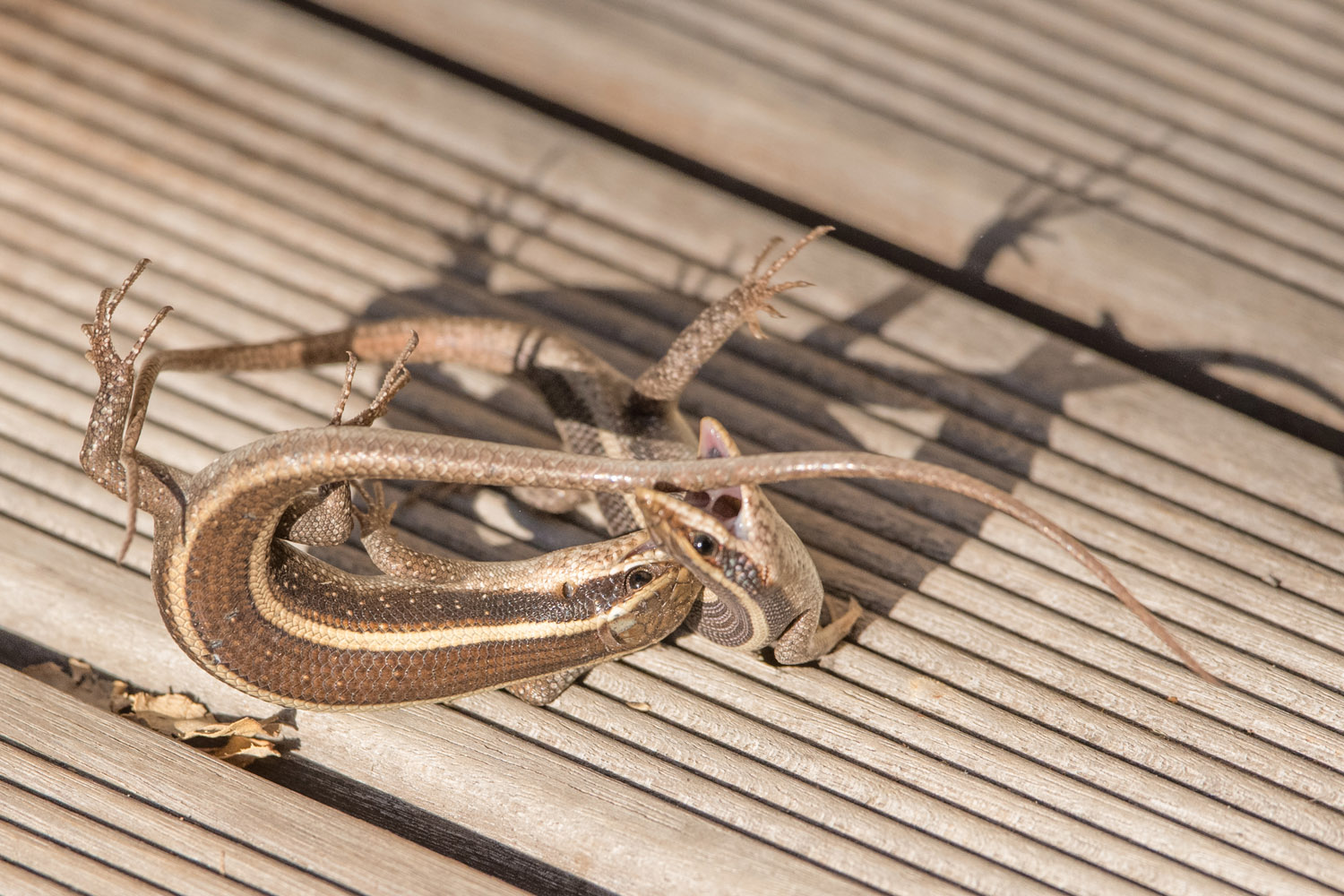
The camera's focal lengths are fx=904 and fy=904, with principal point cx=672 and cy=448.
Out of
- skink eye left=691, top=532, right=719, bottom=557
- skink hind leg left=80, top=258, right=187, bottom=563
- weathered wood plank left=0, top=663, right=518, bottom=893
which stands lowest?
weathered wood plank left=0, top=663, right=518, bottom=893

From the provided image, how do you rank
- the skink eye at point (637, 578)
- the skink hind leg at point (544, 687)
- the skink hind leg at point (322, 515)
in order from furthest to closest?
the skink hind leg at point (544, 687) < the skink hind leg at point (322, 515) < the skink eye at point (637, 578)

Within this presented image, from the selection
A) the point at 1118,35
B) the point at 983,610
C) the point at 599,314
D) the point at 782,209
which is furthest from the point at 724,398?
the point at 1118,35

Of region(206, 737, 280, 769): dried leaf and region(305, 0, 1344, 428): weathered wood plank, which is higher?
region(305, 0, 1344, 428): weathered wood plank

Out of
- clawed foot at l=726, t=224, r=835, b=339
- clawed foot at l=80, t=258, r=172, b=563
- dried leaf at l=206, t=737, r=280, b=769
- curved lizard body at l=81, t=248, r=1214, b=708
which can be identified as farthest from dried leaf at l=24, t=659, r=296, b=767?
clawed foot at l=726, t=224, r=835, b=339

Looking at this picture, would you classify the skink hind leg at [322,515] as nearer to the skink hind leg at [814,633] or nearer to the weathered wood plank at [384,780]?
the weathered wood plank at [384,780]

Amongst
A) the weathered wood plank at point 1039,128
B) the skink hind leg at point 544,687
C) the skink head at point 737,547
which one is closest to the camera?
the skink head at point 737,547

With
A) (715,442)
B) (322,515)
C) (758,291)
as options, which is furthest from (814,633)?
(322,515)

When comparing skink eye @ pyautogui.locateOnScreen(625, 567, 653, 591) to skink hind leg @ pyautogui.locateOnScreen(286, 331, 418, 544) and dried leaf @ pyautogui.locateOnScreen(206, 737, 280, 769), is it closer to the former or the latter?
skink hind leg @ pyautogui.locateOnScreen(286, 331, 418, 544)

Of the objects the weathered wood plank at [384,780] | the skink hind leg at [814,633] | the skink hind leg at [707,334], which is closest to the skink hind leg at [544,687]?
the weathered wood plank at [384,780]
